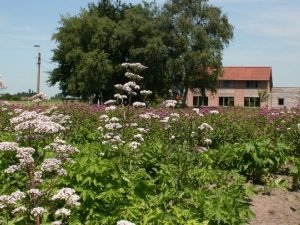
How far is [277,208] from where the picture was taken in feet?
25.3

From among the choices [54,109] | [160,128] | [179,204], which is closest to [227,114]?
[160,128]

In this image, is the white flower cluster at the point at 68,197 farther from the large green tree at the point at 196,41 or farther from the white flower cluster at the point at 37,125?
the large green tree at the point at 196,41

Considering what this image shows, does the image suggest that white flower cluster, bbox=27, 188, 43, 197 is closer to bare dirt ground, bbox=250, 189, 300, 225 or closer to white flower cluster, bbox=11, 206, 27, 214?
white flower cluster, bbox=11, 206, 27, 214

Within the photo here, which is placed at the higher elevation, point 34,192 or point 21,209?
point 34,192

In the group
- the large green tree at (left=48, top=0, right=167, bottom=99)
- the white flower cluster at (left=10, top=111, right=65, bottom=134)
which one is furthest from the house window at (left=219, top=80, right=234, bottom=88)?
the white flower cluster at (left=10, top=111, right=65, bottom=134)

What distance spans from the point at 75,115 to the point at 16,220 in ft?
35.6

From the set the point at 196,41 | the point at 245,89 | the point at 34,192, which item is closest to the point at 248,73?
the point at 245,89

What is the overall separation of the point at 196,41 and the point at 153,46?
4549mm

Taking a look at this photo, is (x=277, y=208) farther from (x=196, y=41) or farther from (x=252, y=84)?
(x=252, y=84)

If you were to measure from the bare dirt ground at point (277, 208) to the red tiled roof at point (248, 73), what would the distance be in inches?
2676

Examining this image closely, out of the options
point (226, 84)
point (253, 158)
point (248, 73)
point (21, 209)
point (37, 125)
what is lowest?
point (21, 209)

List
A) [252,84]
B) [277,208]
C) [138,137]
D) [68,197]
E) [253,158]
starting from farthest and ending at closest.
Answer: [252,84] < [253,158] < [138,137] < [277,208] < [68,197]

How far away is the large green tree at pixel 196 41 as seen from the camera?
47656 mm

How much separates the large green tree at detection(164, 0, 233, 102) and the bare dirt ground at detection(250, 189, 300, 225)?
1534 inches
